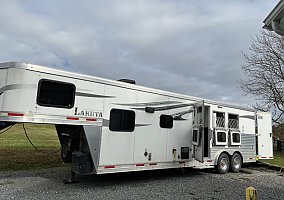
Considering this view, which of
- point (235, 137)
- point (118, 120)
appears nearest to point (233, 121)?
point (235, 137)

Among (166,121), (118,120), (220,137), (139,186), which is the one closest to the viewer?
(118,120)

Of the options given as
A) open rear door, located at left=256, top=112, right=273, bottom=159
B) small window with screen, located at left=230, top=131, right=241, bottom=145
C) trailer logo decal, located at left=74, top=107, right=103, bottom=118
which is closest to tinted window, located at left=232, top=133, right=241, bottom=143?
small window with screen, located at left=230, top=131, right=241, bottom=145

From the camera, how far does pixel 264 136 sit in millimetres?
13078

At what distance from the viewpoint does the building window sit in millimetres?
9289

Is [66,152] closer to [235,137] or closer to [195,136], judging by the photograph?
[195,136]

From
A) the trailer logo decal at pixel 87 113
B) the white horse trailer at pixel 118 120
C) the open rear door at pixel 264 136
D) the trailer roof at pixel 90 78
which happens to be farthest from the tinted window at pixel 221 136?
the trailer logo decal at pixel 87 113

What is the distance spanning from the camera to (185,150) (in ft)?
32.4

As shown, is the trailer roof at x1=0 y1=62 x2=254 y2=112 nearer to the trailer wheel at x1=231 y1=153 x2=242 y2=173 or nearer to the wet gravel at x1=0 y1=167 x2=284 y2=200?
the trailer wheel at x1=231 y1=153 x2=242 y2=173

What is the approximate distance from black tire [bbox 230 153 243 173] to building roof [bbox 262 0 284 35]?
686 centimetres

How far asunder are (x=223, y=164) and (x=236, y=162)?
3.01 ft

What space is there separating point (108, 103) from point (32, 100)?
208 centimetres

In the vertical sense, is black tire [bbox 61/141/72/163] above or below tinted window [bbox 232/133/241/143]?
below

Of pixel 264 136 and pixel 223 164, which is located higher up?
pixel 264 136

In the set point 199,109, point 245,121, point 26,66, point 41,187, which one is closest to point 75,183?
point 41,187
